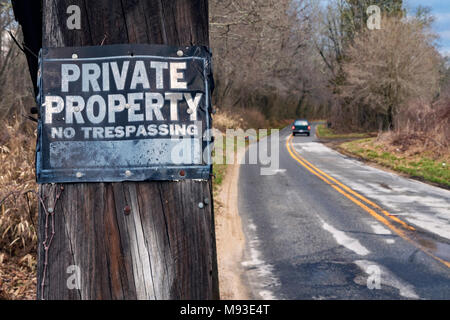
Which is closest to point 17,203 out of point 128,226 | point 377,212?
point 128,226

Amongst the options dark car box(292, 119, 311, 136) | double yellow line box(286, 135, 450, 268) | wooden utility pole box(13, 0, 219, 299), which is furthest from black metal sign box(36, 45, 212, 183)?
dark car box(292, 119, 311, 136)

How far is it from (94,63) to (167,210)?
2.51 ft

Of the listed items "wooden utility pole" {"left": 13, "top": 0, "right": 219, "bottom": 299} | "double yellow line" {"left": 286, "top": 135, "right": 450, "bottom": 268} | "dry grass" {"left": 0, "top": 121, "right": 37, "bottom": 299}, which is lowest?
"double yellow line" {"left": 286, "top": 135, "right": 450, "bottom": 268}

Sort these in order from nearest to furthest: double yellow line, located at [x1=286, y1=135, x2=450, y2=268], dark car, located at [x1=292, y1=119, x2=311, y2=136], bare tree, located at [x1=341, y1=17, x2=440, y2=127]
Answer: double yellow line, located at [x1=286, y1=135, x2=450, y2=268]
bare tree, located at [x1=341, y1=17, x2=440, y2=127]
dark car, located at [x1=292, y1=119, x2=311, y2=136]

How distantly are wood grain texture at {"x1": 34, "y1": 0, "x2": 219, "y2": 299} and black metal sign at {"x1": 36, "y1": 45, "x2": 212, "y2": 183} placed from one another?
0.19 feet

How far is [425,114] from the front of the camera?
66.0ft

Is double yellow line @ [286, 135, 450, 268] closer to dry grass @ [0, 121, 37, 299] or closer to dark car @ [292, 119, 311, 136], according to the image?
dry grass @ [0, 121, 37, 299]

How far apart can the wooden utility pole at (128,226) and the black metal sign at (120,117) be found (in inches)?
2.2

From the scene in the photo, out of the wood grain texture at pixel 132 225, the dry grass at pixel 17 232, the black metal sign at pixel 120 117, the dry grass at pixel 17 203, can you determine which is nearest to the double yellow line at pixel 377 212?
the wood grain texture at pixel 132 225

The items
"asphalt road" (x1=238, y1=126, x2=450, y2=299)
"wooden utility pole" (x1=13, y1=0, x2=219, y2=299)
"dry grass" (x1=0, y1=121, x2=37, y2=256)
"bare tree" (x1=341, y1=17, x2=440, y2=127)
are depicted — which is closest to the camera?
"wooden utility pole" (x1=13, y1=0, x2=219, y2=299)

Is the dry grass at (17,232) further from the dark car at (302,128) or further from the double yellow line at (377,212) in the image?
the dark car at (302,128)

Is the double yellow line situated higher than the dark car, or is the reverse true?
the dark car

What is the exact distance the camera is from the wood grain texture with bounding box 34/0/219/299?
2070 millimetres

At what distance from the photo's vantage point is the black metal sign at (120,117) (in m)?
2.08
